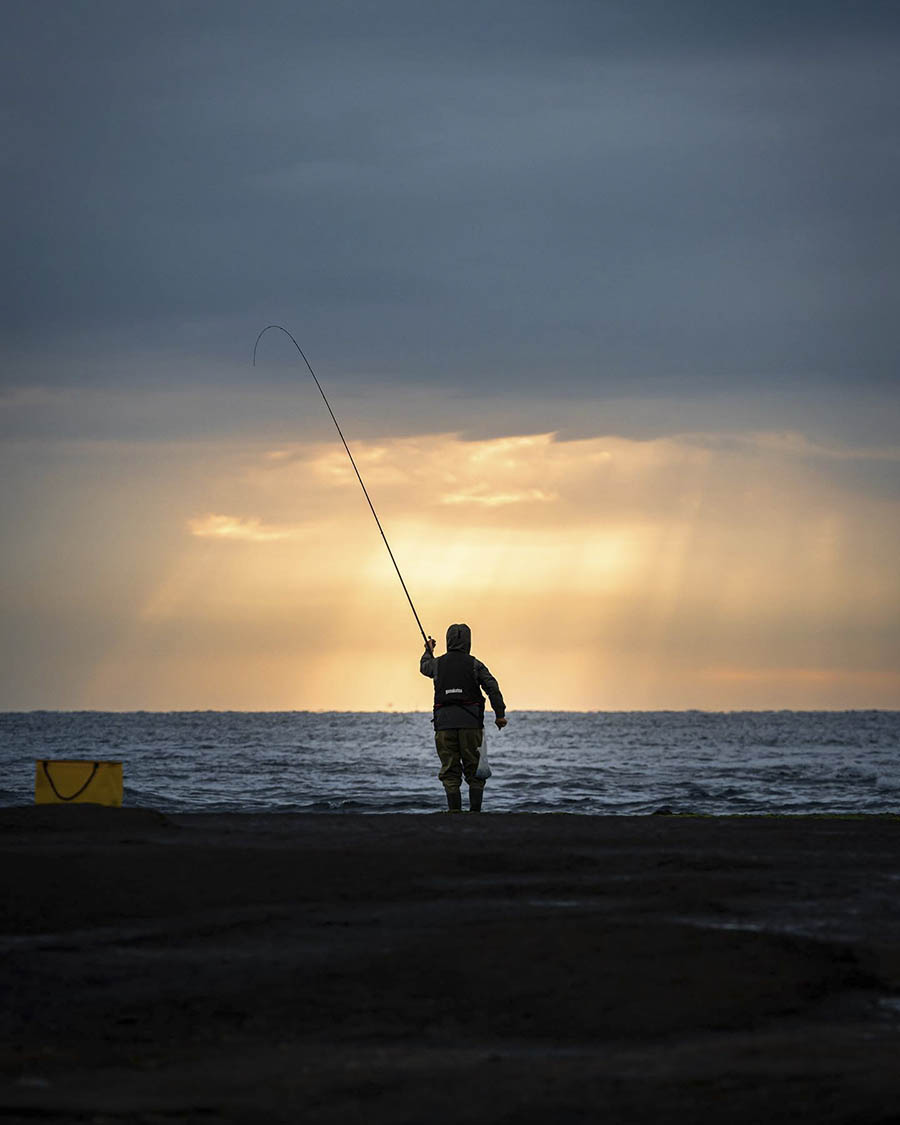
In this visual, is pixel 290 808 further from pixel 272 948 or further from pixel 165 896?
pixel 272 948

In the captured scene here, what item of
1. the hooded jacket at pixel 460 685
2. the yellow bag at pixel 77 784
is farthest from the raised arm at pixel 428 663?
the yellow bag at pixel 77 784

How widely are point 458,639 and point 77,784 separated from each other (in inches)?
166

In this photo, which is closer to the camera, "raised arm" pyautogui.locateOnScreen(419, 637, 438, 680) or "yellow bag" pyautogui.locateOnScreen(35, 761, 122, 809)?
"yellow bag" pyautogui.locateOnScreen(35, 761, 122, 809)

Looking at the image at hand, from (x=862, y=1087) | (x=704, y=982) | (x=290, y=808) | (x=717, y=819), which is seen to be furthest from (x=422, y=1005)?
(x=290, y=808)

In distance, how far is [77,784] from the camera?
11.8m

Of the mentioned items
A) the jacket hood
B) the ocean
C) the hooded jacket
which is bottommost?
the ocean

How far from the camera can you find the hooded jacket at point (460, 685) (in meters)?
13.9

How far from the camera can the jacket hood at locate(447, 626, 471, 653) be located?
46.5ft

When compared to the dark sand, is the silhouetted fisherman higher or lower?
higher

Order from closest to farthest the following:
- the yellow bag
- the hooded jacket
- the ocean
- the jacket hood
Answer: the yellow bag, the hooded jacket, the jacket hood, the ocean

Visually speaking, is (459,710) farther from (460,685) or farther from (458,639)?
(458,639)

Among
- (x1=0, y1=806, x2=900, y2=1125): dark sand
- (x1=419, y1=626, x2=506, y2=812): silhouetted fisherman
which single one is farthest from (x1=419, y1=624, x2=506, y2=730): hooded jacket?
(x1=0, y1=806, x2=900, y2=1125): dark sand

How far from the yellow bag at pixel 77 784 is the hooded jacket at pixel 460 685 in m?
3.57

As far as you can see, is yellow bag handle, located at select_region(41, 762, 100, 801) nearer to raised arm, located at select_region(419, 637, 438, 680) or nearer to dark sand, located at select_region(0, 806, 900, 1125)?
dark sand, located at select_region(0, 806, 900, 1125)
